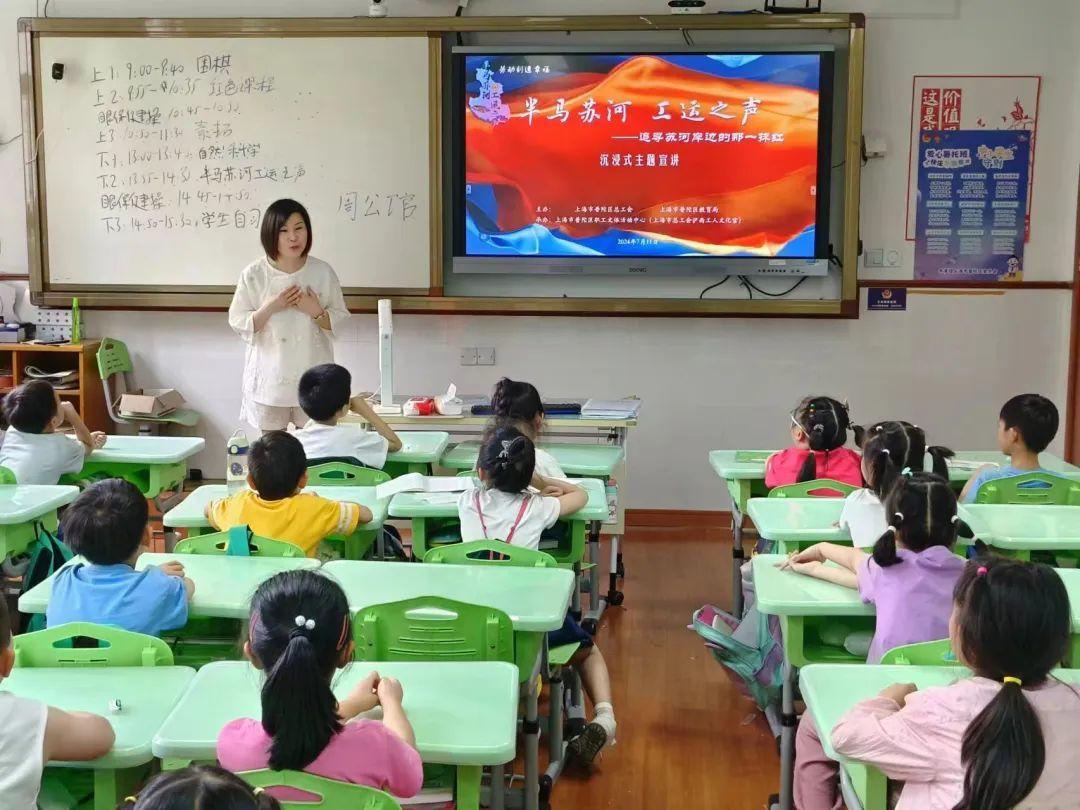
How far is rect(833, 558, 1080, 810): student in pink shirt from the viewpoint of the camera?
1751 millimetres

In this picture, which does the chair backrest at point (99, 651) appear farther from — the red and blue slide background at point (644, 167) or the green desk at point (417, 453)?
the red and blue slide background at point (644, 167)

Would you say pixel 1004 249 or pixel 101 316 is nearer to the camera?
pixel 1004 249

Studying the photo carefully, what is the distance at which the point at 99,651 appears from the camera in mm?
2336

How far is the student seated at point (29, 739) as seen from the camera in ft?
6.07

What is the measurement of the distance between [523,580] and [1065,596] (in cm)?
126

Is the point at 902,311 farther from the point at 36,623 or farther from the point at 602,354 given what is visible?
the point at 36,623

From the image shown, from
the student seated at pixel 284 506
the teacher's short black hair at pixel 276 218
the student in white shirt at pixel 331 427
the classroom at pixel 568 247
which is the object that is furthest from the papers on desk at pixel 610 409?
the student seated at pixel 284 506

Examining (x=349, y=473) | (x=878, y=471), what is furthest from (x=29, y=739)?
(x=878, y=471)

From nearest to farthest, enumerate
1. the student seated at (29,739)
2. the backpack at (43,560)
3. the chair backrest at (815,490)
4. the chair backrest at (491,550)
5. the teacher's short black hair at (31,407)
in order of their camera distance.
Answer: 1. the student seated at (29,739)
2. the chair backrest at (491,550)
3. the backpack at (43,560)
4. the chair backrest at (815,490)
5. the teacher's short black hair at (31,407)

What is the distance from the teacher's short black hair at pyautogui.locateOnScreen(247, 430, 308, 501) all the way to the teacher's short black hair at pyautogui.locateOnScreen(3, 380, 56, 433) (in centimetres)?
131

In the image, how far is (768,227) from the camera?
18.6 ft

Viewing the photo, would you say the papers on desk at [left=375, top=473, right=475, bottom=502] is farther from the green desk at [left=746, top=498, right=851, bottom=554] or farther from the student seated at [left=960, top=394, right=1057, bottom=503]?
the student seated at [left=960, top=394, right=1057, bottom=503]

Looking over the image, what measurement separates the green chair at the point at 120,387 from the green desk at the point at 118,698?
149 inches

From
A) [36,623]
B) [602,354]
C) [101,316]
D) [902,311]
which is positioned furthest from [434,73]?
[36,623]
